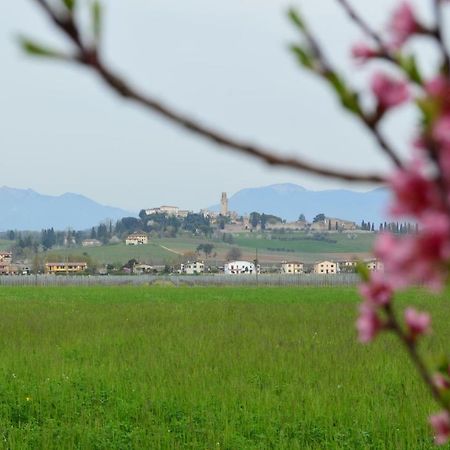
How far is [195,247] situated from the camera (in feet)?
426

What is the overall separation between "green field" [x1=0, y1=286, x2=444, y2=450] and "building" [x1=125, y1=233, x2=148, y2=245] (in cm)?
11345

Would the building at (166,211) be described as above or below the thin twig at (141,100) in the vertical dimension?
above

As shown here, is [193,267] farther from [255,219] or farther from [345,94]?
[345,94]

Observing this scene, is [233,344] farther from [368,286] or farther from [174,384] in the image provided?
[368,286]

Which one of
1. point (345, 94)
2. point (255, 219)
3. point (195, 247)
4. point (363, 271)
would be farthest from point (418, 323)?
point (255, 219)

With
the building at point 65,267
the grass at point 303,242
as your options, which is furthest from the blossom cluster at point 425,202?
the grass at point 303,242

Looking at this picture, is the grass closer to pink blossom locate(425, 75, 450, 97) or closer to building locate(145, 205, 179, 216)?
building locate(145, 205, 179, 216)

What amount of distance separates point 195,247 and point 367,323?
129554 millimetres

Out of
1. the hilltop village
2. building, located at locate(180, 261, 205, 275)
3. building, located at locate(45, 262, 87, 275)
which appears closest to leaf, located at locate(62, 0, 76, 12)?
the hilltop village

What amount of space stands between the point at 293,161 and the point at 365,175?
2.5 inches

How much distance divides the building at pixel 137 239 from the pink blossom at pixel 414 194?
5030 inches

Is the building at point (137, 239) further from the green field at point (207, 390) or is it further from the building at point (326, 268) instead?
the green field at point (207, 390)

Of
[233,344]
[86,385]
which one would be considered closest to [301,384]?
[86,385]

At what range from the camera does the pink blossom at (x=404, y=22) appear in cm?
48
